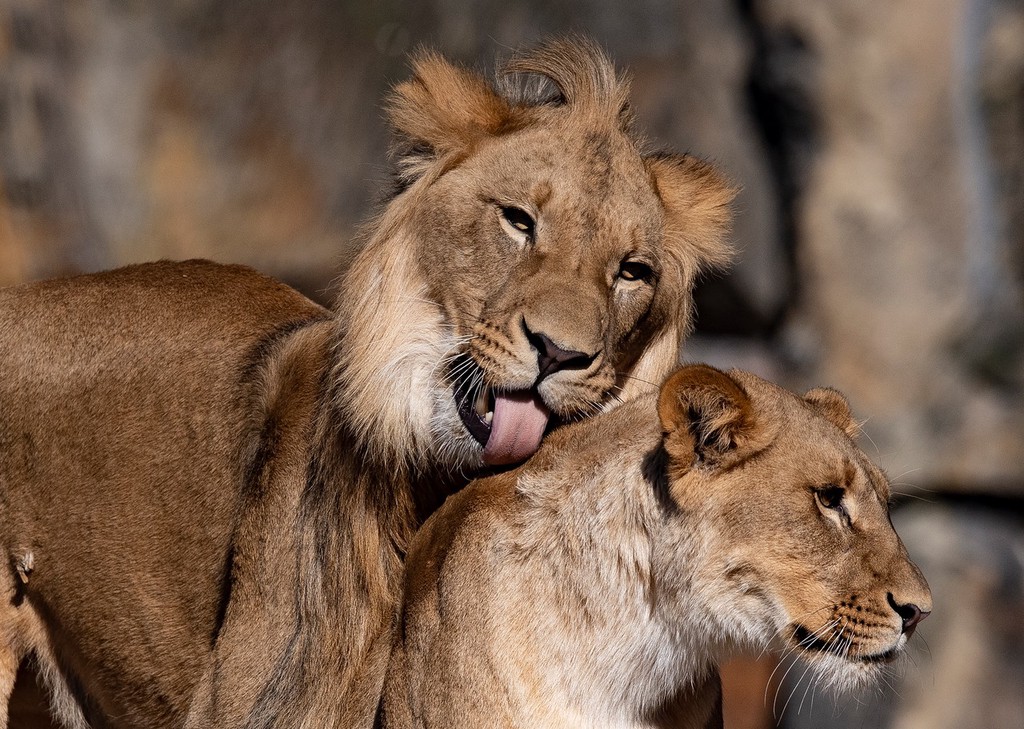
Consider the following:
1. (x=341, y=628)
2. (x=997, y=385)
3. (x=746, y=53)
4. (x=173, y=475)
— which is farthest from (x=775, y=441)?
(x=746, y=53)

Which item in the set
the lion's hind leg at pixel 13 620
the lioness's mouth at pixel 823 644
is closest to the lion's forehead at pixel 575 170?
the lioness's mouth at pixel 823 644

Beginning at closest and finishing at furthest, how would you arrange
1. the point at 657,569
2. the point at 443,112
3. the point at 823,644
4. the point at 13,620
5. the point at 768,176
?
the point at 823,644, the point at 657,569, the point at 443,112, the point at 13,620, the point at 768,176

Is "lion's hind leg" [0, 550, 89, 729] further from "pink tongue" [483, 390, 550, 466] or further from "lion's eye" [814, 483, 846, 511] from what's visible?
"lion's eye" [814, 483, 846, 511]

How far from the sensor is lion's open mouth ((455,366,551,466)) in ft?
9.83

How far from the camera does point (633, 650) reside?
291 cm

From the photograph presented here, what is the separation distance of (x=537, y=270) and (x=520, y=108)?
0.61 m

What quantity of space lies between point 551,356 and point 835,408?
27.9 inches

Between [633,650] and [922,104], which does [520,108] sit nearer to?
[633,650]

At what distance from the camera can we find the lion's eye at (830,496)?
2.79 m

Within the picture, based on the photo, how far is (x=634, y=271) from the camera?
130 inches

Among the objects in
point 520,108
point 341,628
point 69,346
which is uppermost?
point 520,108

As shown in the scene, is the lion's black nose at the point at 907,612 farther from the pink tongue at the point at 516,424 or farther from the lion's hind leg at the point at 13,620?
the lion's hind leg at the point at 13,620

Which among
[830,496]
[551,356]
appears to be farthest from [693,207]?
[830,496]

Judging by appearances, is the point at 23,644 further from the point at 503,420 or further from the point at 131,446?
the point at 503,420
